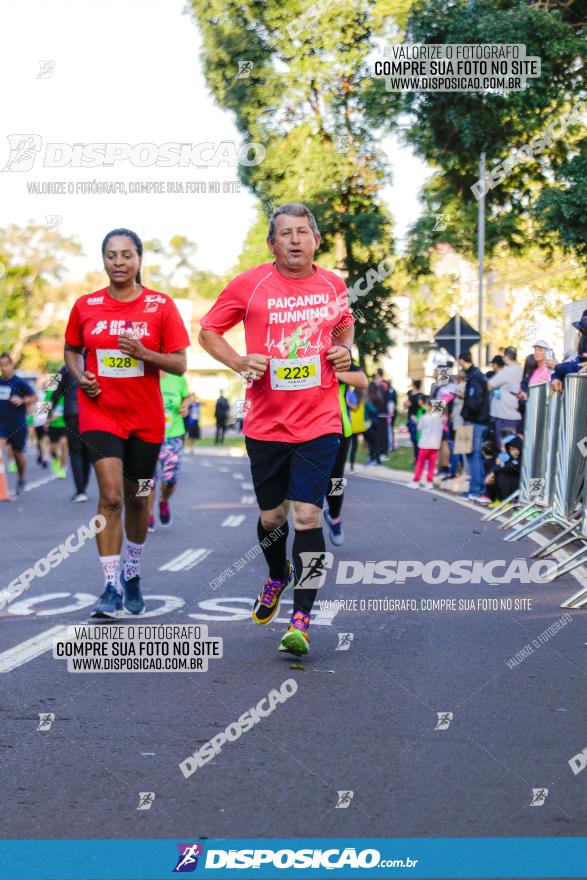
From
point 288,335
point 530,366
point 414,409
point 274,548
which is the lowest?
point 414,409

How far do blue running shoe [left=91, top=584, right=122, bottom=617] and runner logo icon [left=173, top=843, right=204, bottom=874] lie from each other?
372cm

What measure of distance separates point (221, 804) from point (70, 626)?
337cm

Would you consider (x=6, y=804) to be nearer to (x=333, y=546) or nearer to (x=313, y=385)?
(x=313, y=385)

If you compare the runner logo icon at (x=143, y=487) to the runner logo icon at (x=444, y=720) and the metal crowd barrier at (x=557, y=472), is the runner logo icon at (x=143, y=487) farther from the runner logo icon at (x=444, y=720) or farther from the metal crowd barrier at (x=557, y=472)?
the runner logo icon at (x=444, y=720)

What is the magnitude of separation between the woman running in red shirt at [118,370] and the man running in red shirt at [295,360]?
0.85 metres

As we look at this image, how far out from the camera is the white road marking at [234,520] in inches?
571

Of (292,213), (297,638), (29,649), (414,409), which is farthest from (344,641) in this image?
(414,409)

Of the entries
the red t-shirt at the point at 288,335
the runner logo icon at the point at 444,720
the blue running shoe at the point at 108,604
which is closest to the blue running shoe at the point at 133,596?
the blue running shoe at the point at 108,604

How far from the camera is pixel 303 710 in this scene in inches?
212

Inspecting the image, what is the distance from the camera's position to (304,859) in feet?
11.8

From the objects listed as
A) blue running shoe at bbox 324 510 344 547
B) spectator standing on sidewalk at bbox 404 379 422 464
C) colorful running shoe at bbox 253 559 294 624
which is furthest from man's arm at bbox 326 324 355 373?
spectator standing on sidewalk at bbox 404 379 422 464

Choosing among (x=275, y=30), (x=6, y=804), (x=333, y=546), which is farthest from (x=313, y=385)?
(x=275, y=30)

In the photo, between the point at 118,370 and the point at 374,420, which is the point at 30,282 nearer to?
the point at 374,420

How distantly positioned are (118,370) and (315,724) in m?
Answer: 2.97
